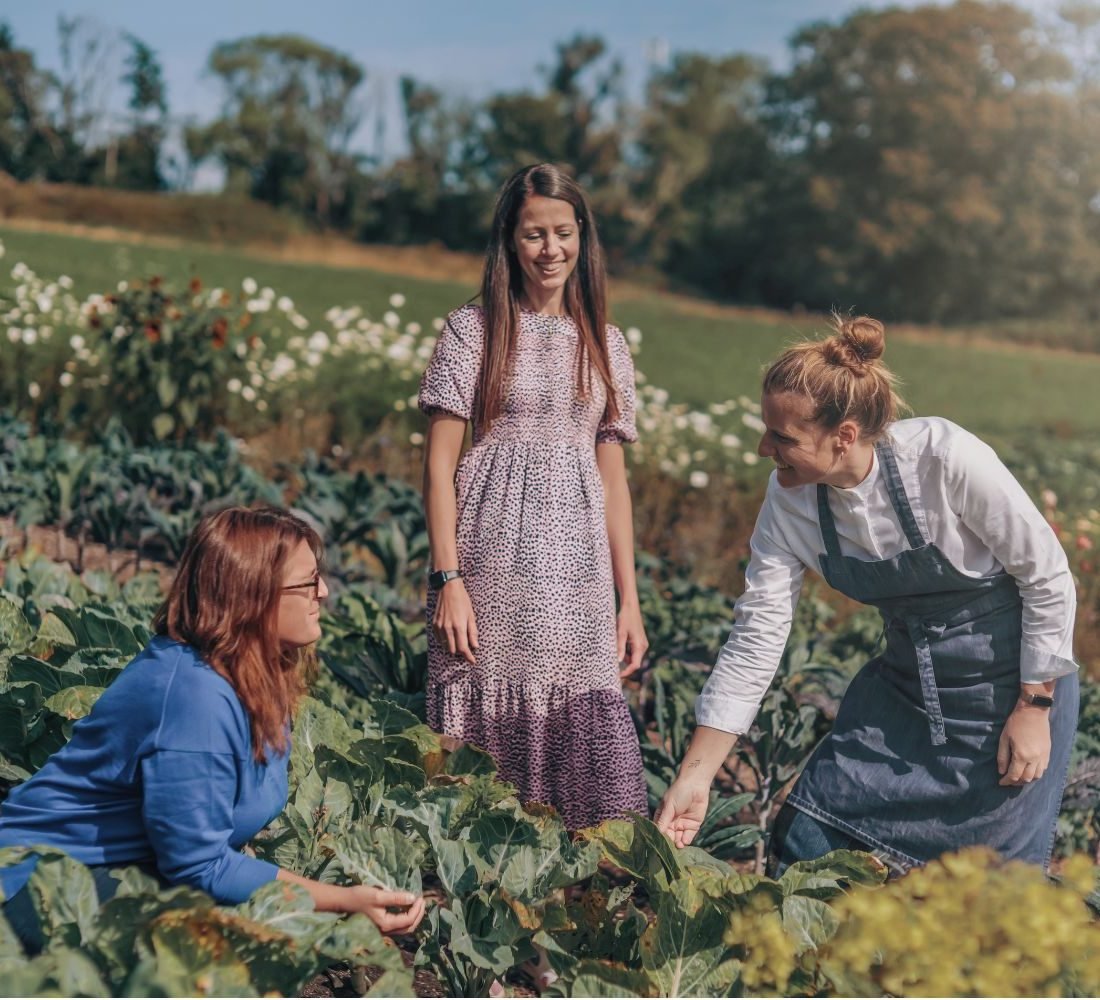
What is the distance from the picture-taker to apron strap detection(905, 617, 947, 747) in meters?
2.37

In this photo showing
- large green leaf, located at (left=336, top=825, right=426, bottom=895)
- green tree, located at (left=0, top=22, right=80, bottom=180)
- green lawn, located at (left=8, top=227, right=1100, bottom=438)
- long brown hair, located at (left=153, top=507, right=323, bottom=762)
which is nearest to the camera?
long brown hair, located at (left=153, top=507, right=323, bottom=762)

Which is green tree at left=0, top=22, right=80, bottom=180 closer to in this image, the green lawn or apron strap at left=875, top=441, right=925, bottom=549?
the green lawn

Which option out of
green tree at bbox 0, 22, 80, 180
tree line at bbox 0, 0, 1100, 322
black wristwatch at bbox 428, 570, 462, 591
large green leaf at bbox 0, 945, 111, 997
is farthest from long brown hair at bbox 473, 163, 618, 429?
tree line at bbox 0, 0, 1100, 322

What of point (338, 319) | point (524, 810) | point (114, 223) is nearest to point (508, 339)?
point (524, 810)

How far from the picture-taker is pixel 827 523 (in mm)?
2404

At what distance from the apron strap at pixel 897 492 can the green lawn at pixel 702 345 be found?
422cm

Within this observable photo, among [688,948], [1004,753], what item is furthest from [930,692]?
[688,948]

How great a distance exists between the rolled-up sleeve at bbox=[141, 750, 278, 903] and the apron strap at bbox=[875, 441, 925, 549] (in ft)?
4.11

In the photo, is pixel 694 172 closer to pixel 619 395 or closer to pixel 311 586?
pixel 619 395

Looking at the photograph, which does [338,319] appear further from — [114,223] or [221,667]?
[114,223]

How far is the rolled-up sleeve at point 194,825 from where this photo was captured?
1869 millimetres

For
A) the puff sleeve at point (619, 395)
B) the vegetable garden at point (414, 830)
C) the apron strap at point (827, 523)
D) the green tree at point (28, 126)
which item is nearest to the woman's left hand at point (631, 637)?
the vegetable garden at point (414, 830)

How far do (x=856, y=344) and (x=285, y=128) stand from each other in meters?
38.4

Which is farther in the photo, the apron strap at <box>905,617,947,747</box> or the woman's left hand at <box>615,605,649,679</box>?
the woman's left hand at <box>615,605,649,679</box>
